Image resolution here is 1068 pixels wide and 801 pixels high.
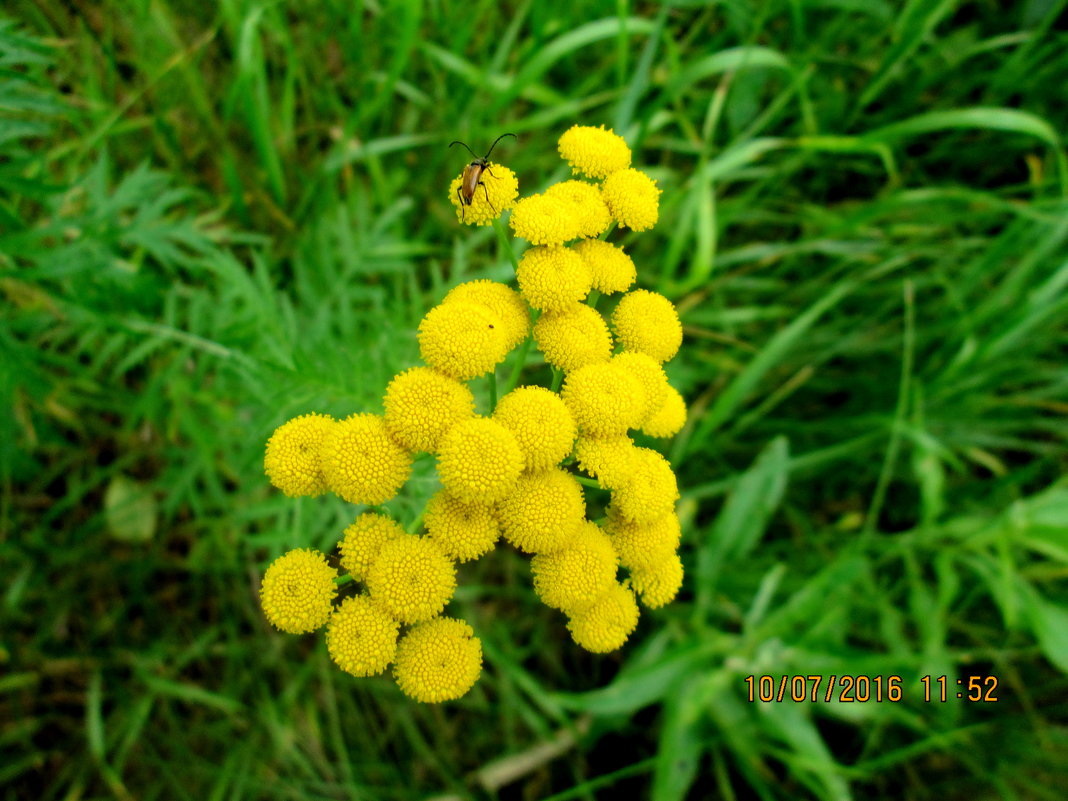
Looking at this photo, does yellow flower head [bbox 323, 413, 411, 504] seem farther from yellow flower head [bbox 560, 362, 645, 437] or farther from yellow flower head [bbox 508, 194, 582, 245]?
yellow flower head [bbox 508, 194, 582, 245]

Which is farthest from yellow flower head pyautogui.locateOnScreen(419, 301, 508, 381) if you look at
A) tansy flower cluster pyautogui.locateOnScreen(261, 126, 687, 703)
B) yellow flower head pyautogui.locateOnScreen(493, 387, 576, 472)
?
yellow flower head pyautogui.locateOnScreen(493, 387, 576, 472)

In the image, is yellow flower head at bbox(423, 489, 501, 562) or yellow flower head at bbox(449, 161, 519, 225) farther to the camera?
yellow flower head at bbox(449, 161, 519, 225)

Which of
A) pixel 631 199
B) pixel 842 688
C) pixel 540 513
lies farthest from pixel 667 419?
pixel 842 688

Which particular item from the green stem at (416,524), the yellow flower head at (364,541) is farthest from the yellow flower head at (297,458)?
the green stem at (416,524)

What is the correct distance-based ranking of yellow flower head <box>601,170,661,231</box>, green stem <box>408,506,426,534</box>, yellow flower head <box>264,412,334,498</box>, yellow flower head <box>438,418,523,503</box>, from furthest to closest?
yellow flower head <box>601,170,661,231</box> → green stem <box>408,506,426,534</box> → yellow flower head <box>264,412,334,498</box> → yellow flower head <box>438,418,523,503</box>

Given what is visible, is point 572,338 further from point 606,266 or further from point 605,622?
point 605,622

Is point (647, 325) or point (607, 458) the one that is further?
point (647, 325)
